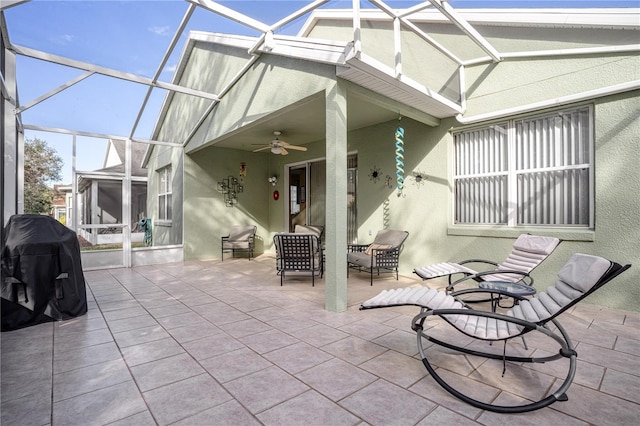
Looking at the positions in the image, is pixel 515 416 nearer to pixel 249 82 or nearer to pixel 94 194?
pixel 249 82

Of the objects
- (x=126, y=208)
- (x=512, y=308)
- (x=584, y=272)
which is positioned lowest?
(x=512, y=308)

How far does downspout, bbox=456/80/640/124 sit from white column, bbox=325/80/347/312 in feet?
8.57

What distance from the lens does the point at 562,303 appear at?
220 centimetres

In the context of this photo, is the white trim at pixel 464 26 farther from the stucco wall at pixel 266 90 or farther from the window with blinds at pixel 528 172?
the stucco wall at pixel 266 90

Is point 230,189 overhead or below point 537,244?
overhead

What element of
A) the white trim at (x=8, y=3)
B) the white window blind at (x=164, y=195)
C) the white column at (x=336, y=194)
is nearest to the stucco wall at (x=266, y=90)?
the white column at (x=336, y=194)

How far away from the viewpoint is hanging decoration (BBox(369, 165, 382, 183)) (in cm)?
658

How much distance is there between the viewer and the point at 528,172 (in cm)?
478

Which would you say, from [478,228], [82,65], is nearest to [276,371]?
[478,228]

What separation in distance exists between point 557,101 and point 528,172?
1.04 meters

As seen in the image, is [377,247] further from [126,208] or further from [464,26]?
[126,208]

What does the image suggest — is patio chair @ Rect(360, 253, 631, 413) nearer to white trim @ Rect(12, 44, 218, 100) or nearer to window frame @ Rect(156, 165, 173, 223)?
white trim @ Rect(12, 44, 218, 100)

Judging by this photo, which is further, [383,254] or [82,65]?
[383,254]

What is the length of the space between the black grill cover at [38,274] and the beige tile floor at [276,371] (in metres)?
0.22
